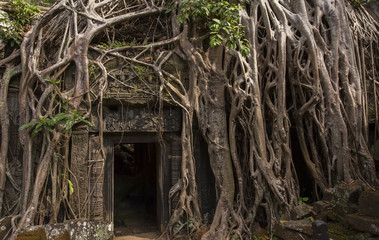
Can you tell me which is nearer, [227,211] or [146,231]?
[227,211]

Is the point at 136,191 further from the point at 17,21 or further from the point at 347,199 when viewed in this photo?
the point at 347,199

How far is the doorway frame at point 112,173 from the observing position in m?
4.02

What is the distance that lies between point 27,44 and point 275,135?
3.60 m

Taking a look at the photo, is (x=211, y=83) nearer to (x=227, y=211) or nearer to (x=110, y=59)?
(x=110, y=59)

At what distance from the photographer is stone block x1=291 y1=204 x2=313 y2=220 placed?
11.6 feet

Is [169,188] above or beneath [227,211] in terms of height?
above

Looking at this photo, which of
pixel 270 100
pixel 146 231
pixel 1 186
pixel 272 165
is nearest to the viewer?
pixel 1 186

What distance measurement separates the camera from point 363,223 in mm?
2707

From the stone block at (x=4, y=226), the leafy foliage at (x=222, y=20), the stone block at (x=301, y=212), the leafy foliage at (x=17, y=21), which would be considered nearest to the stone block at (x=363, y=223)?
the stone block at (x=301, y=212)

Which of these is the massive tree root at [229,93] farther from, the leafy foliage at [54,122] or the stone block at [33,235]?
the stone block at [33,235]

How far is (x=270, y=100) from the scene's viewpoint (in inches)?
162

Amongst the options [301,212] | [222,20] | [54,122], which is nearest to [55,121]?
[54,122]

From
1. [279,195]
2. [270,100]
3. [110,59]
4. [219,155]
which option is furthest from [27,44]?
[279,195]

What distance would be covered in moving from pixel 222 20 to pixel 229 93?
103 cm
